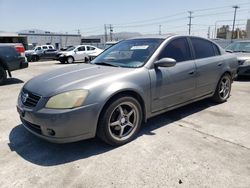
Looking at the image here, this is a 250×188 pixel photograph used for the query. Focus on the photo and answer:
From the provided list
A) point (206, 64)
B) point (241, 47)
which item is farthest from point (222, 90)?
point (241, 47)

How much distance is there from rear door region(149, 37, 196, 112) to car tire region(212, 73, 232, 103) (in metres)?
1.12

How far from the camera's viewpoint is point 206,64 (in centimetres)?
480

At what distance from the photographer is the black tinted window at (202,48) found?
4727mm

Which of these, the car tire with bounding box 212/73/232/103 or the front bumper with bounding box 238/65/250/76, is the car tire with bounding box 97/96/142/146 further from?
the front bumper with bounding box 238/65/250/76

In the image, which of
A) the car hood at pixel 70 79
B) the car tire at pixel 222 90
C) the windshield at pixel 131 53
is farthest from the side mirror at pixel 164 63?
the car tire at pixel 222 90

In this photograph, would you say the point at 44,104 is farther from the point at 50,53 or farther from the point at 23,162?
the point at 50,53

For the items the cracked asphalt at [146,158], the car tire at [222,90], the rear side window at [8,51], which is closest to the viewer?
the cracked asphalt at [146,158]

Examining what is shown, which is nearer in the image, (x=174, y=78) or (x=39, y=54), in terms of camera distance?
(x=174, y=78)

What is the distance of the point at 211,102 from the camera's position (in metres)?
5.66

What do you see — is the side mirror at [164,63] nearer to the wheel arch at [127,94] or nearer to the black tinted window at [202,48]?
the wheel arch at [127,94]

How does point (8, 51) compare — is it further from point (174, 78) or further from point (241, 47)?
point (241, 47)

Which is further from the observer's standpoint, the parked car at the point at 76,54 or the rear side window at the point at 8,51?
the parked car at the point at 76,54

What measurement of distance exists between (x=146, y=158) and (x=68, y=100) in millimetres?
1235

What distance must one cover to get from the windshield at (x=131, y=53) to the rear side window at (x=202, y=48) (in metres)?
0.99
